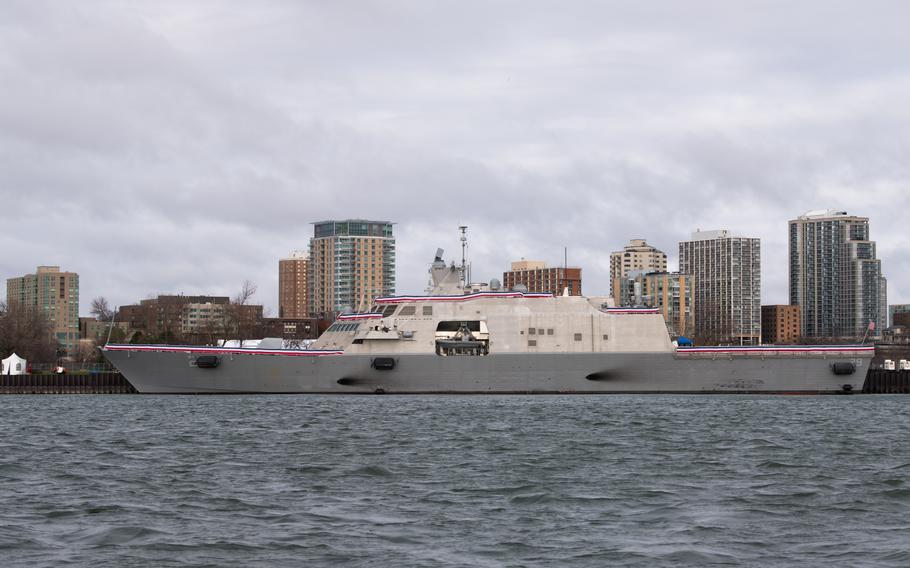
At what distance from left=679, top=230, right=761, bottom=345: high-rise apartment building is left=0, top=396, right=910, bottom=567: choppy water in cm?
13698

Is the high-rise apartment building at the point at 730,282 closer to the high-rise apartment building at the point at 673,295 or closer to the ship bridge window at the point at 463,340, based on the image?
the high-rise apartment building at the point at 673,295

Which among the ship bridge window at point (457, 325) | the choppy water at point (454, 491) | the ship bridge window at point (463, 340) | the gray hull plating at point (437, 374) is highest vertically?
the ship bridge window at point (457, 325)

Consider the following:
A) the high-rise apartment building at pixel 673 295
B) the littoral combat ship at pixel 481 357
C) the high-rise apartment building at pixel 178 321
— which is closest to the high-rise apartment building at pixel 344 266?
the high-rise apartment building at pixel 178 321

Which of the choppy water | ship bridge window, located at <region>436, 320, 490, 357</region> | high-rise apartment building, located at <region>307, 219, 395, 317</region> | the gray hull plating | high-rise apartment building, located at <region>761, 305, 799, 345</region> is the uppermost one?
high-rise apartment building, located at <region>307, 219, 395, 317</region>

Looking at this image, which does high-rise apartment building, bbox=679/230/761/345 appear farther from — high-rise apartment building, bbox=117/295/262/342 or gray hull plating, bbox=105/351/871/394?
gray hull plating, bbox=105/351/871/394

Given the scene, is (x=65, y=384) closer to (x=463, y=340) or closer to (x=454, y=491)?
(x=463, y=340)

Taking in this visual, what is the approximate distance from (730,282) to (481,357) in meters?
129

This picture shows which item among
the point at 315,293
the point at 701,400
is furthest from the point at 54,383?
the point at 315,293

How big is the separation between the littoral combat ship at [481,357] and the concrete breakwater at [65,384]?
10.7 meters

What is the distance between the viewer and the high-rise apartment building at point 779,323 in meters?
177

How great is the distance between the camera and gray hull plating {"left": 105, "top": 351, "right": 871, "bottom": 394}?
54.8 meters

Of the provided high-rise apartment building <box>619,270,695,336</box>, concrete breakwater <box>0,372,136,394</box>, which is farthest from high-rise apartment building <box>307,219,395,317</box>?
concrete breakwater <box>0,372,136,394</box>

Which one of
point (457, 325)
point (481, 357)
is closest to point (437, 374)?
point (481, 357)

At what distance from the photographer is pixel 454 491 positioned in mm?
21234
